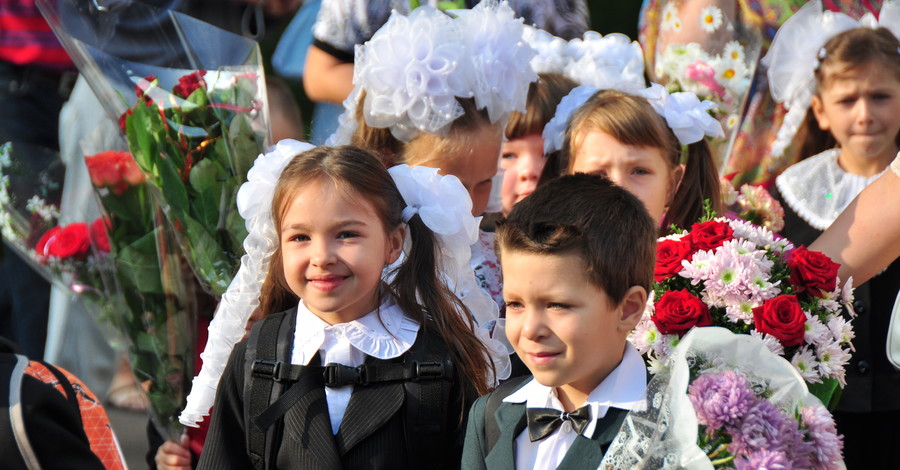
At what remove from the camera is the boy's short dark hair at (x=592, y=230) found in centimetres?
247

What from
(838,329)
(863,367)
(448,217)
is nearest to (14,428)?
(448,217)

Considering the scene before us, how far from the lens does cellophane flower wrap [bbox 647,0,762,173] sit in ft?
15.5

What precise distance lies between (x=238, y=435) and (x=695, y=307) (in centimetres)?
128

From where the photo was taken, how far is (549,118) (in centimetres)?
440

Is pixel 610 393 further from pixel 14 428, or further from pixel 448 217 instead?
pixel 14 428

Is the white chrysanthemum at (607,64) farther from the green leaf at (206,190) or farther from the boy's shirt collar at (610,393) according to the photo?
the boy's shirt collar at (610,393)

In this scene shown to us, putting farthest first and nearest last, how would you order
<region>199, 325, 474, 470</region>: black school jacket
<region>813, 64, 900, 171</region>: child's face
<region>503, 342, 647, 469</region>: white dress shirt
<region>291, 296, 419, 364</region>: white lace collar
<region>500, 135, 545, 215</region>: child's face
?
1. <region>813, 64, 900, 171</region>: child's face
2. <region>500, 135, 545, 215</region>: child's face
3. <region>291, 296, 419, 364</region>: white lace collar
4. <region>199, 325, 474, 470</region>: black school jacket
5. <region>503, 342, 647, 469</region>: white dress shirt

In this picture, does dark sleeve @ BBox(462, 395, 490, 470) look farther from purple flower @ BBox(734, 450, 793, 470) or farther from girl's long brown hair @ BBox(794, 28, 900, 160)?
girl's long brown hair @ BBox(794, 28, 900, 160)

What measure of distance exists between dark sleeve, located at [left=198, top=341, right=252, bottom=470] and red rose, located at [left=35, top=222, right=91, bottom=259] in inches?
35.1

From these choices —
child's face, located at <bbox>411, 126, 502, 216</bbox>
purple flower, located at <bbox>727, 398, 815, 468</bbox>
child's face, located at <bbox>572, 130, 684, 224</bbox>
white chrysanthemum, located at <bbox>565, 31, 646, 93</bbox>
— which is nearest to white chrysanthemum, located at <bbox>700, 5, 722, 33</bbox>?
white chrysanthemum, located at <bbox>565, 31, 646, 93</bbox>

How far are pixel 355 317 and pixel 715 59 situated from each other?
2457 mm

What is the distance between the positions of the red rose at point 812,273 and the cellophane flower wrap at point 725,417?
1.96 feet

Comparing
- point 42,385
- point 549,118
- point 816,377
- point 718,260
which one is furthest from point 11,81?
point 816,377

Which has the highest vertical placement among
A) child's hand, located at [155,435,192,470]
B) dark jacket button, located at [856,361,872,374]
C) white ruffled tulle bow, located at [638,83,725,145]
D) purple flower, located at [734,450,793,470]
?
white ruffled tulle bow, located at [638,83,725,145]
